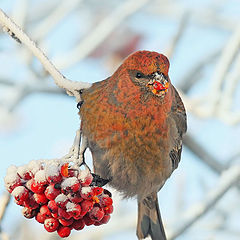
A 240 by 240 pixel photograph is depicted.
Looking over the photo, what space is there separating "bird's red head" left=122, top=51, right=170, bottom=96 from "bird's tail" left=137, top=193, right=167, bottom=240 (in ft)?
3.40

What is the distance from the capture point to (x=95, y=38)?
386 centimetres

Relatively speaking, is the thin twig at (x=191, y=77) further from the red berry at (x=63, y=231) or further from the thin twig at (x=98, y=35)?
the red berry at (x=63, y=231)

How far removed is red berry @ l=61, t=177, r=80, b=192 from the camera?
172 cm

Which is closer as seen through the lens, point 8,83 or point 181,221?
point 181,221

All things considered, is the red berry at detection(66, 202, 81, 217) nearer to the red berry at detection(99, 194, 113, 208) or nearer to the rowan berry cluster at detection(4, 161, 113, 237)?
the rowan berry cluster at detection(4, 161, 113, 237)

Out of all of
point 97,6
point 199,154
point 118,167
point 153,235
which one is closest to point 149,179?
point 118,167

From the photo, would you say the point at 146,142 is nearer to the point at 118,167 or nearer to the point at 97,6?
the point at 118,167

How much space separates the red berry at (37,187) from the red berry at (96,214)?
0.67 ft

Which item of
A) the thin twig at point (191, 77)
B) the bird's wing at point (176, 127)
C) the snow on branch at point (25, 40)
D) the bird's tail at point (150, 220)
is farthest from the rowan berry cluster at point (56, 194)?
the thin twig at point (191, 77)

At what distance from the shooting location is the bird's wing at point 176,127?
94.7 inches

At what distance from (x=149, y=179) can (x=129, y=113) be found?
387 mm

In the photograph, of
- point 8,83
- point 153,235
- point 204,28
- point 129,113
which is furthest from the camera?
point 204,28

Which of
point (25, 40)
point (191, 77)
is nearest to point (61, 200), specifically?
point (25, 40)

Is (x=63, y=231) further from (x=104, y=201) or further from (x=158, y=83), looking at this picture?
(x=158, y=83)
